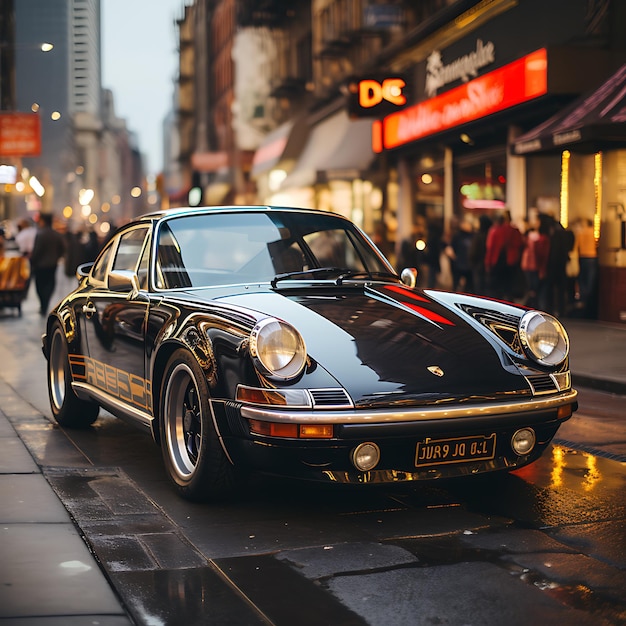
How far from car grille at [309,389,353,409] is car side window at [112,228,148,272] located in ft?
6.93

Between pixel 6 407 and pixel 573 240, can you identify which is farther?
pixel 573 240

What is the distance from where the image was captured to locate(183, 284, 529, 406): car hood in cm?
493

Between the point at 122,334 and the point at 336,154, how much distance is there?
2398cm

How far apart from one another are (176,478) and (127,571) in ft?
4.14

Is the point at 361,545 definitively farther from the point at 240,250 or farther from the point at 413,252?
the point at 413,252

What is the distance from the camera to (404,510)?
5.17m

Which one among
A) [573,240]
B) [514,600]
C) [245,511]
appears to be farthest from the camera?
[573,240]

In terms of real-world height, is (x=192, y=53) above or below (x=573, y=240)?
above

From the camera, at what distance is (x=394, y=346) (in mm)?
5176

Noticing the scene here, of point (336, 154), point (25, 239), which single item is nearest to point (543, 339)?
point (25, 239)

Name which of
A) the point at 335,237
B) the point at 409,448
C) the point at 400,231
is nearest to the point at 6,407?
the point at 335,237

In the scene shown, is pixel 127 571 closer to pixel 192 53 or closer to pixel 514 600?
pixel 514 600

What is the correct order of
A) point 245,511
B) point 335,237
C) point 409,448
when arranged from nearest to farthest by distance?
point 409,448, point 245,511, point 335,237

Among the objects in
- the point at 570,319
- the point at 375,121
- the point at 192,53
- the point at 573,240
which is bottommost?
the point at 570,319
